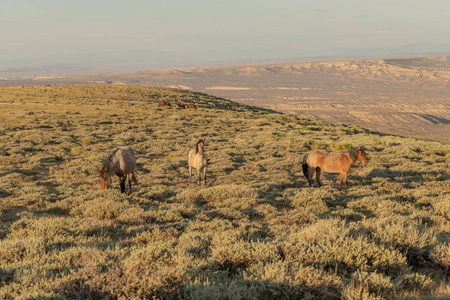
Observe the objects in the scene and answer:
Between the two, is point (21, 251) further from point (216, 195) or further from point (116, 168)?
point (216, 195)

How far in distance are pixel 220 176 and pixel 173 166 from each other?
123 inches

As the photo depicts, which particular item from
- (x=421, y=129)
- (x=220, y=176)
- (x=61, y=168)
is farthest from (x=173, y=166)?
(x=421, y=129)

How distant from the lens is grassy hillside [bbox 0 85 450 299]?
434 cm

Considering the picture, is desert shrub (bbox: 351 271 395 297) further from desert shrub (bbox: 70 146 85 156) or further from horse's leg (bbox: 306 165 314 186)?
desert shrub (bbox: 70 146 85 156)

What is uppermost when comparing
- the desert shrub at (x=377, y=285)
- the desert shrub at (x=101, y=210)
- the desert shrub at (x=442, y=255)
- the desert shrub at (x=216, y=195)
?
the desert shrub at (x=377, y=285)

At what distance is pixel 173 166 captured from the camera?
663 inches

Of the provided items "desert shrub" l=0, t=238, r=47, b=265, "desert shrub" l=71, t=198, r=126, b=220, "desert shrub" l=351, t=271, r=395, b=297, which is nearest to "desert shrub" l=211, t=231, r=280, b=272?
"desert shrub" l=351, t=271, r=395, b=297

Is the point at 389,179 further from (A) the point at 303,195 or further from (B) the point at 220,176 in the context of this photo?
(B) the point at 220,176

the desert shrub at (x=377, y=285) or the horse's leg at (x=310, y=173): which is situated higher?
the desert shrub at (x=377, y=285)

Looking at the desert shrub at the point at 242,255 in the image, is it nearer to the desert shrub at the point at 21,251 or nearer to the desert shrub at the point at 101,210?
the desert shrub at the point at 21,251

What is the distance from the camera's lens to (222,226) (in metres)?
7.55

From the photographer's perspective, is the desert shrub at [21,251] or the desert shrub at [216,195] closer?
A: the desert shrub at [21,251]

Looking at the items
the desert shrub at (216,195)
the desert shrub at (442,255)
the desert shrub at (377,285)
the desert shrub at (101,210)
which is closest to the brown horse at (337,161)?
the desert shrub at (216,195)

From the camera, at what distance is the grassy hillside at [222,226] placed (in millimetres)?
4336
